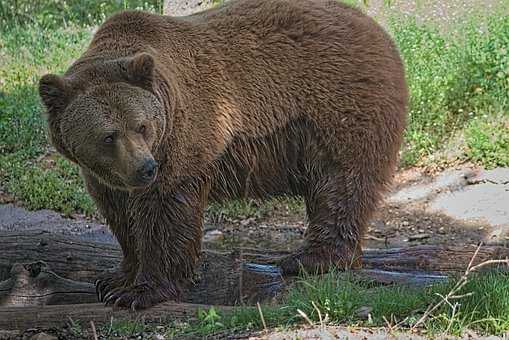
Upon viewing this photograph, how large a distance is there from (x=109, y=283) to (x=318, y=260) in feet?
4.49

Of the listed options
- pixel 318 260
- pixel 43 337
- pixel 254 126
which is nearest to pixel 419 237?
pixel 318 260

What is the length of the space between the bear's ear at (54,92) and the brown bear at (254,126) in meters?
0.13

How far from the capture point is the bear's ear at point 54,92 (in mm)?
4695

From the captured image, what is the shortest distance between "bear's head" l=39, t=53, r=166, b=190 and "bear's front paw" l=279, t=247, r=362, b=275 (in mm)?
1335

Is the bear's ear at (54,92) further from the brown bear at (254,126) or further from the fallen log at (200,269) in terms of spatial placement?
the fallen log at (200,269)

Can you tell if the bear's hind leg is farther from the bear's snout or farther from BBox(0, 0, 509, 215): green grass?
BBox(0, 0, 509, 215): green grass

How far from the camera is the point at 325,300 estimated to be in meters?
4.23

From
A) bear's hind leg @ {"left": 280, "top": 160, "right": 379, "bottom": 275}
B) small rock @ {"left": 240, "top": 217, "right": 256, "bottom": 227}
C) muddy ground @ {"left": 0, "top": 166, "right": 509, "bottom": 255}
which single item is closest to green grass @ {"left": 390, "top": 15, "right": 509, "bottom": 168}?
muddy ground @ {"left": 0, "top": 166, "right": 509, "bottom": 255}

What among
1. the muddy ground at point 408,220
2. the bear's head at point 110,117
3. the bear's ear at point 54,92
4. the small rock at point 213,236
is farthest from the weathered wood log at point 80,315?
the small rock at point 213,236

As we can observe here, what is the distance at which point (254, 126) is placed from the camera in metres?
5.59

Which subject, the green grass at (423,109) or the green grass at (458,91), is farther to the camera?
the green grass at (458,91)

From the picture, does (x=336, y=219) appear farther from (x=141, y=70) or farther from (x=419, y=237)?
(x=419, y=237)

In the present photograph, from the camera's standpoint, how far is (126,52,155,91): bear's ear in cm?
475

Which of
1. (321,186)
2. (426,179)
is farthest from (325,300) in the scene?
(426,179)
